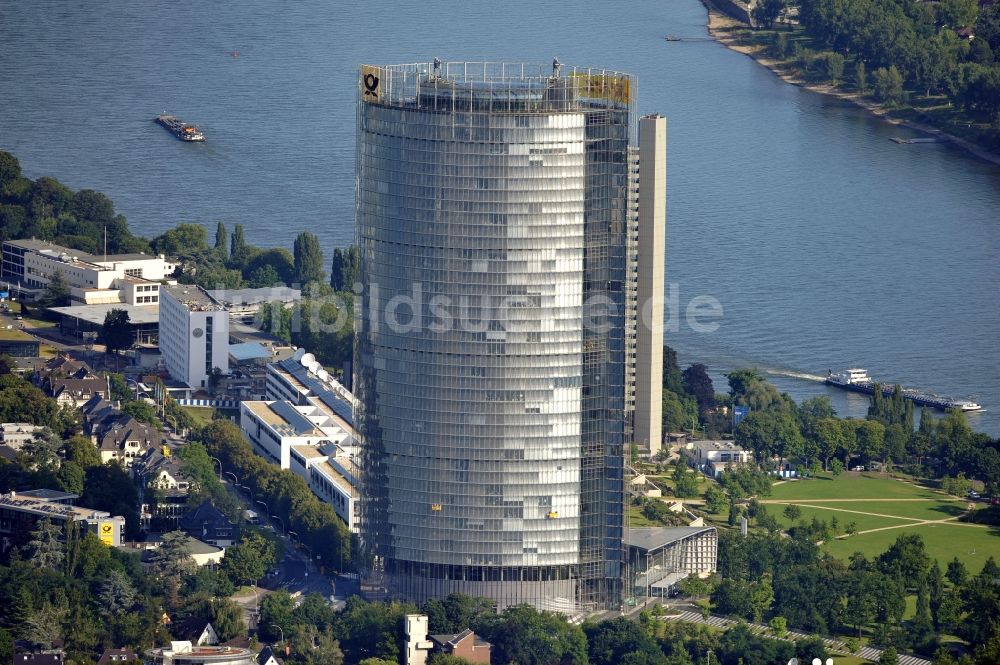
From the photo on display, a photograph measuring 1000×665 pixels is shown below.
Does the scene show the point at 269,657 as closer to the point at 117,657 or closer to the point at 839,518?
the point at 117,657

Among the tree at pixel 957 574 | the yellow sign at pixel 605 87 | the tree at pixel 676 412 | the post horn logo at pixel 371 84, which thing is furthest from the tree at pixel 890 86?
the post horn logo at pixel 371 84

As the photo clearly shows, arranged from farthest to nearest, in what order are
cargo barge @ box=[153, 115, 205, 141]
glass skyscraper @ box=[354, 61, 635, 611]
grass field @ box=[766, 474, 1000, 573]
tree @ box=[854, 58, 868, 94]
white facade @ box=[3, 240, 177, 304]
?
1. tree @ box=[854, 58, 868, 94]
2. cargo barge @ box=[153, 115, 205, 141]
3. white facade @ box=[3, 240, 177, 304]
4. grass field @ box=[766, 474, 1000, 573]
5. glass skyscraper @ box=[354, 61, 635, 611]

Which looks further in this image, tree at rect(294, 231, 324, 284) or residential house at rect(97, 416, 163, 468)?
tree at rect(294, 231, 324, 284)

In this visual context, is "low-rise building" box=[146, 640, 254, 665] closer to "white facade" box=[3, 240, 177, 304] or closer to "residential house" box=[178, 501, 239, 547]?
"residential house" box=[178, 501, 239, 547]

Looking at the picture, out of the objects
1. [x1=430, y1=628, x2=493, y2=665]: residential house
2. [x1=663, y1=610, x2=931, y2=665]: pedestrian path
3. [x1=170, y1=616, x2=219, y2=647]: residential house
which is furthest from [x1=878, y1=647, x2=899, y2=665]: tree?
[x1=170, y1=616, x2=219, y2=647]: residential house

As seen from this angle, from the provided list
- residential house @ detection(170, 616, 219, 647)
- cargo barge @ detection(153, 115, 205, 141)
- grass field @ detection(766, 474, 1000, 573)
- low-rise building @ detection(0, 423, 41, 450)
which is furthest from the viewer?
cargo barge @ detection(153, 115, 205, 141)

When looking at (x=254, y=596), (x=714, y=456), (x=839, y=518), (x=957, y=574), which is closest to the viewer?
(x=254, y=596)

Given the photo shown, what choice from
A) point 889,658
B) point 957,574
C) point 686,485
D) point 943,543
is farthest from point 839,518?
point 889,658
